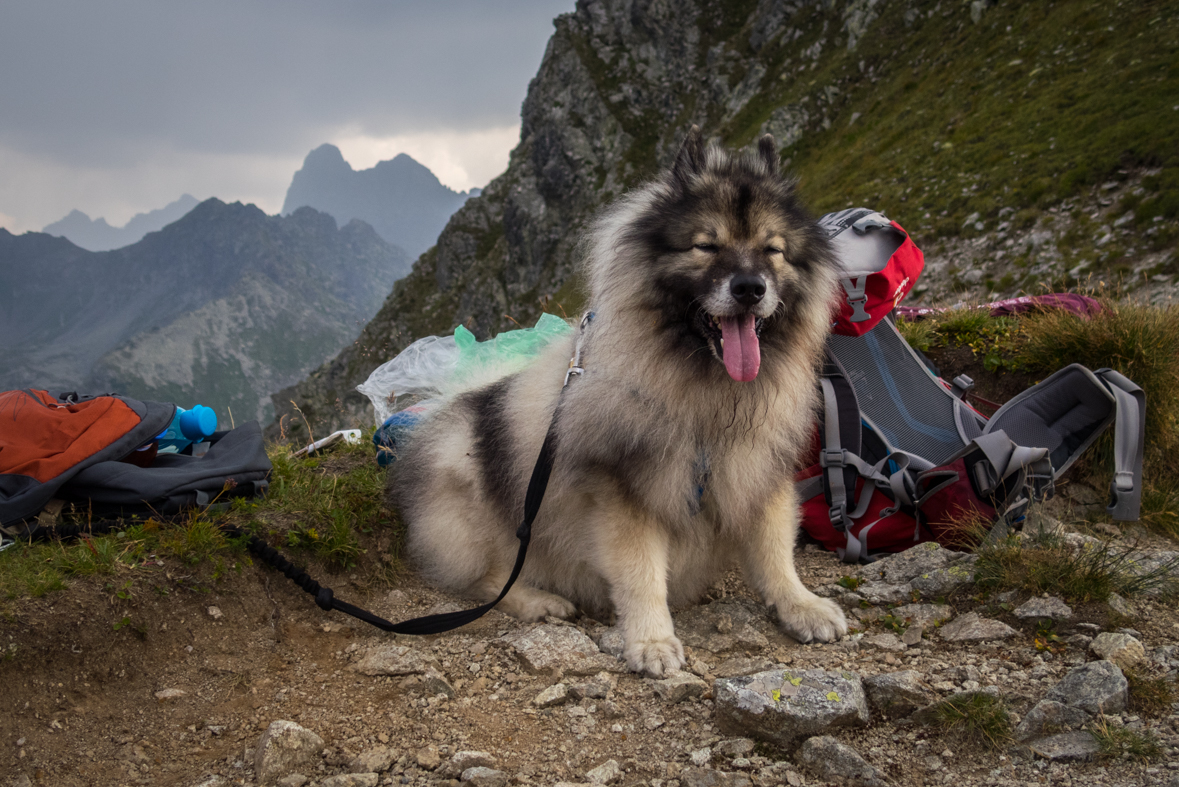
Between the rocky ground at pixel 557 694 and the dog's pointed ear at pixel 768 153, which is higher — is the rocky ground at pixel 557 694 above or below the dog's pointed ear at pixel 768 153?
below

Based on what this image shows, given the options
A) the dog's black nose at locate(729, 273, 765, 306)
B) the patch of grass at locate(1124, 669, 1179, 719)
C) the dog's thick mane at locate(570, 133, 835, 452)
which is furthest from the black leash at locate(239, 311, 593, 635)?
the patch of grass at locate(1124, 669, 1179, 719)

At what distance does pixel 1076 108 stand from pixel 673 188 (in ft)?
113

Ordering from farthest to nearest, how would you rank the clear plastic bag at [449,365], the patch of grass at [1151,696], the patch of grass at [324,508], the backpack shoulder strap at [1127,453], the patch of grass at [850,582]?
1. the clear plastic bag at [449,365]
2. the backpack shoulder strap at [1127,453]
3. the patch of grass at [324,508]
4. the patch of grass at [850,582]
5. the patch of grass at [1151,696]

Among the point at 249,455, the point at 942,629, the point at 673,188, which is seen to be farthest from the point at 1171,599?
the point at 249,455

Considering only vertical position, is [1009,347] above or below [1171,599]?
above

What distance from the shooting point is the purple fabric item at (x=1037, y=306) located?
521 centimetres

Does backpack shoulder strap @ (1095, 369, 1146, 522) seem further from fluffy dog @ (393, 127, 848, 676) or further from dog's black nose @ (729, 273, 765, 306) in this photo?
dog's black nose @ (729, 273, 765, 306)

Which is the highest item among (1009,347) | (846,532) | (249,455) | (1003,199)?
(1003,199)

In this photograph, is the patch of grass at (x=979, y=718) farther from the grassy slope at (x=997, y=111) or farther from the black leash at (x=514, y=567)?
the grassy slope at (x=997, y=111)

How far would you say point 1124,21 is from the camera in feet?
101

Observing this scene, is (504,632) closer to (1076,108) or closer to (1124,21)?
(1076,108)

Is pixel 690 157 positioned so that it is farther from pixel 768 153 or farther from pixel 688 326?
pixel 688 326

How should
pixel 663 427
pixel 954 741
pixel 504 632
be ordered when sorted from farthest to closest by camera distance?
pixel 504 632 → pixel 663 427 → pixel 954 741

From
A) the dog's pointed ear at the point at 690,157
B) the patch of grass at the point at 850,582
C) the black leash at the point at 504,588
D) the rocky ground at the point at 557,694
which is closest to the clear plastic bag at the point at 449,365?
the black leash at the point at 504,588
